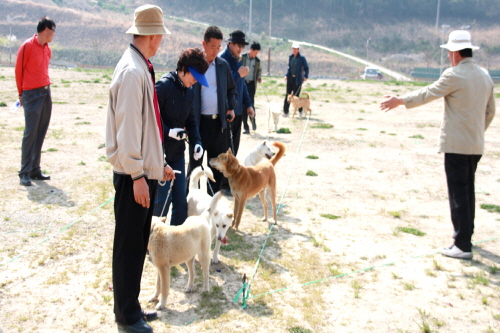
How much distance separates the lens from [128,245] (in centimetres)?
326

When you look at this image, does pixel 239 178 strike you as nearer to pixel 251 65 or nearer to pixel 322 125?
pixel 251 65

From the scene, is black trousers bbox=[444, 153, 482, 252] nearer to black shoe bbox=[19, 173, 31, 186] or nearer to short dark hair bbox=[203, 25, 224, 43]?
short dark hair bbox=[203, 25, 224, 43]

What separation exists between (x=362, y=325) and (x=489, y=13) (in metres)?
97.5

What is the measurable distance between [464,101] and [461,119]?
187mm

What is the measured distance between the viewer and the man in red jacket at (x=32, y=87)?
22.7 ft

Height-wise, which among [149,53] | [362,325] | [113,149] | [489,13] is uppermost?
[489,13]

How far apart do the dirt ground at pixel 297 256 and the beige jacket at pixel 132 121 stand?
51.7 inches

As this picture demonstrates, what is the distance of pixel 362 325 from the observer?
364 centimetres

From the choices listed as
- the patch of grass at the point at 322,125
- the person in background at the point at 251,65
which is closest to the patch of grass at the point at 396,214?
the person in background at the point at 251,65

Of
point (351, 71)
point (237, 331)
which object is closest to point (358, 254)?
point (237, 331)

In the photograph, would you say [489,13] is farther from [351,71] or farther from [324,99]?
[324,99]

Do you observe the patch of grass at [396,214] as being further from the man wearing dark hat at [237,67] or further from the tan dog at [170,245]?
the tan dog at [170,245]

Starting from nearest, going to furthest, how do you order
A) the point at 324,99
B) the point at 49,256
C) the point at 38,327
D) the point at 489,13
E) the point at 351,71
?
the point at 38,327
the point at 49,256
the point at 324,99
the point at 351,71
the point at 489,13

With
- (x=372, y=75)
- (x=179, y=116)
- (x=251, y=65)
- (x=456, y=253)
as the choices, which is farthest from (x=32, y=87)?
(x=372, y=75)
